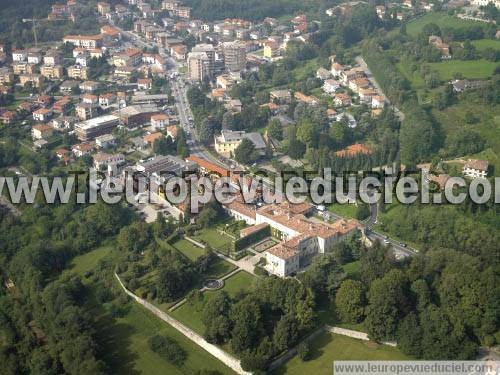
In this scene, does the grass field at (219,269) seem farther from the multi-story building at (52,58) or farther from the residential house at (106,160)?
the multi-story building at (52,58)

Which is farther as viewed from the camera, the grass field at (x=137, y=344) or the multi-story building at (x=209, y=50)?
the multi-story building at (x=209, y=50)

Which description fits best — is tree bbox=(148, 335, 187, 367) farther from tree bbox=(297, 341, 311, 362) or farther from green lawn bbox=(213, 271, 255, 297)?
tree bbox=(297, 341, 311, 362)

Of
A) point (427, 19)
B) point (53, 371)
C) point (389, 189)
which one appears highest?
point (427, 19)

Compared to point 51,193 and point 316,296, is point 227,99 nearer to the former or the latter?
point 51,193

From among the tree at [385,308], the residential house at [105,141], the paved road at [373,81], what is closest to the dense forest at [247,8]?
the paved road at [373,81]

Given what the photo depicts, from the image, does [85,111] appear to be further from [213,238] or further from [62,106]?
[213,238]

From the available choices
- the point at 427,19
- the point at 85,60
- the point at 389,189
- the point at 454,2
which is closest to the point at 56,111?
the point at 85,60

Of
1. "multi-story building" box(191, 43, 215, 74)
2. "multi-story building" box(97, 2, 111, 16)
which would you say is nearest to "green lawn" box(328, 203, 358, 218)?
"multi-story building" box(191, 43, 215, 74)
